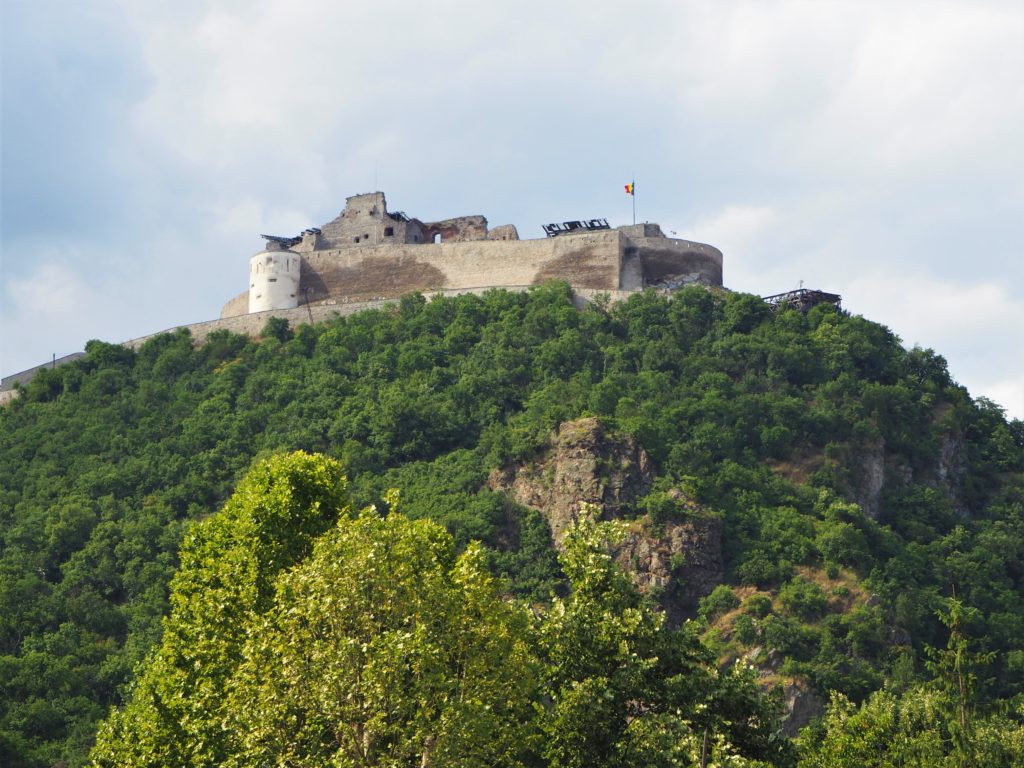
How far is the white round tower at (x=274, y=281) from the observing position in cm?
9644

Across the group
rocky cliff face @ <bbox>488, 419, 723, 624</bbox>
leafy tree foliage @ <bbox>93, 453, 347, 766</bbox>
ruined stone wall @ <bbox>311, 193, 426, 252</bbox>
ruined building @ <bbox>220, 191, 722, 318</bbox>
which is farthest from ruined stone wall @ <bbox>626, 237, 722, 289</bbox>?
leafy tree foliage @ <bbox>93, 453, 347, 766</bbox>

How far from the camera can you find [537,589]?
226 ft

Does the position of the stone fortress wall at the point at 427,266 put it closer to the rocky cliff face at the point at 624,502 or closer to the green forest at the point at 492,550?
the green forest at the point at 492,550

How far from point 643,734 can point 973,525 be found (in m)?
45.4

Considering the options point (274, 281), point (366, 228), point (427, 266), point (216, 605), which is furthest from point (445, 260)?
point (216, 605)

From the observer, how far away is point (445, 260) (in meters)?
96.7

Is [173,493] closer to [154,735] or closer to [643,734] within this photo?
[154,735]

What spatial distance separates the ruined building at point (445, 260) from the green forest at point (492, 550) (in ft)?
15.2

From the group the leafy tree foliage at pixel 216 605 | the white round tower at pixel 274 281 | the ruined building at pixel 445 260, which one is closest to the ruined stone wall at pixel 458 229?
the ruined building at pixel 445 260

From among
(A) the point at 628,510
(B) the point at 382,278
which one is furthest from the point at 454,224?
(A) the point at 628,510

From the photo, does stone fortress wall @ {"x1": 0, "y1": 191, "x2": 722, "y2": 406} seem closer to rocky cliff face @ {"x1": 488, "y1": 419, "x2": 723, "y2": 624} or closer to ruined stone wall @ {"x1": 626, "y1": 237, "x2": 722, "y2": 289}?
ruined stone wall @ {"x1": 626, "y1": 237, "x2": 722, "y2": 289}

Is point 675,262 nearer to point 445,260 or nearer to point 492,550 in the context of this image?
point 445,260

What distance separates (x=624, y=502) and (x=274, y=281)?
32.0 meters

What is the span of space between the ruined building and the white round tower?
55 millimetres
